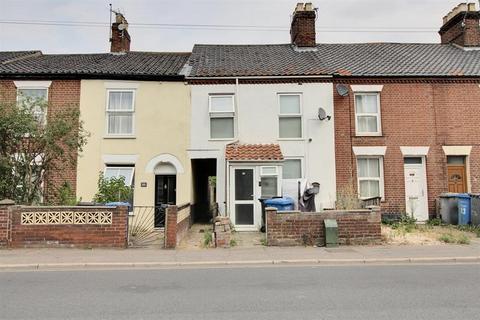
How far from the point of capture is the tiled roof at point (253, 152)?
597 inches

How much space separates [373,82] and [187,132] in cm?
781

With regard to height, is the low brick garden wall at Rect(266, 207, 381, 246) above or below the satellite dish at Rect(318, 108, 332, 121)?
below

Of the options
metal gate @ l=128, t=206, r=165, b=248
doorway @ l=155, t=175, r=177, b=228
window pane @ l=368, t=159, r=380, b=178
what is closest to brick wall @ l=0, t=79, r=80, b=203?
metal gate @ l=128, t=206, r=165, b=248

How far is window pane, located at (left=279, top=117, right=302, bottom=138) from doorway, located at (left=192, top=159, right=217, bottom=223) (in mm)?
3035

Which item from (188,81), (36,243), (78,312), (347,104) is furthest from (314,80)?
(78,312)

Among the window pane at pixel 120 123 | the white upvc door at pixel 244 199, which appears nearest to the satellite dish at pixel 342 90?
the white upvc door at pixel 244 199

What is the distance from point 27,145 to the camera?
12.7 m

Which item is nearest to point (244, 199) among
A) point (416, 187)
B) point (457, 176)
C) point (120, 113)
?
point (120, 113)

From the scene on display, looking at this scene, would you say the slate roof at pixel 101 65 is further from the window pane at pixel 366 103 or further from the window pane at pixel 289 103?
the window pane at pixel 366 103

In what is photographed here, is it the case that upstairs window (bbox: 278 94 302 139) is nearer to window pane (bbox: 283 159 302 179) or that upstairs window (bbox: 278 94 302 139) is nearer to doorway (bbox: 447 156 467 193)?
window pane (bbox: 283 159 302 179)

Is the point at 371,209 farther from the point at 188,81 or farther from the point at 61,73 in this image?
the point at 61,73

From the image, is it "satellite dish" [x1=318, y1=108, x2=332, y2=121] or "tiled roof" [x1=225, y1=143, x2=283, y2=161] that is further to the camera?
"satellite dish" [x1=318, y1=108, x2=332, y2=121]

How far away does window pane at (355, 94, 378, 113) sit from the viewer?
17.0 m

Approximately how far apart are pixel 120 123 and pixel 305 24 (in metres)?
10.1
